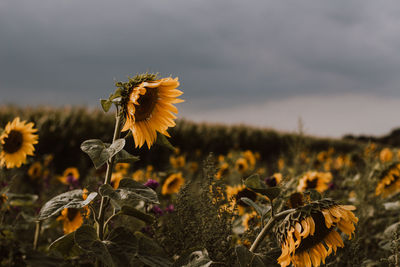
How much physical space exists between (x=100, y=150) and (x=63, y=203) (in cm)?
22

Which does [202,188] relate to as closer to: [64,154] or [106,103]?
[106,103]

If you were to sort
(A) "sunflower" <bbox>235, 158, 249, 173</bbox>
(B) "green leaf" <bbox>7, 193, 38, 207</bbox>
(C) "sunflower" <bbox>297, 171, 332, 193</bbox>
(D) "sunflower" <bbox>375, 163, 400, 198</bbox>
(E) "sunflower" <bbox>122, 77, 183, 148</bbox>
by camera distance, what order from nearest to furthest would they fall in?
1. (E) "sunflower" <bbox>122, 77, 183, 148</bbox>
2. (B) "green leaf" <bbox>7, 193, 38, 207</bbox>
3. (C) "sunflower" <bbox>297, 171, 332, 193</bbox>
4. (D) "sunflower" <bbox>375, 163, 400, 198</bbox>
5. (A) "sunflower" <bbox>235, 158, 249, 173</bbox>

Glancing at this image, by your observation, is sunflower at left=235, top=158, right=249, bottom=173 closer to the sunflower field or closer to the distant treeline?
the distant treeline

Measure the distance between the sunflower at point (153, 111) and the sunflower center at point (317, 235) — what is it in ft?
2.01

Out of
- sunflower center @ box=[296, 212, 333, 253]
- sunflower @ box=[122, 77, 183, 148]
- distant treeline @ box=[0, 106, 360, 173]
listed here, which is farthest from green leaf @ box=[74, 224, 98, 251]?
distant treeline @ box=[0, 106, 360, 173]

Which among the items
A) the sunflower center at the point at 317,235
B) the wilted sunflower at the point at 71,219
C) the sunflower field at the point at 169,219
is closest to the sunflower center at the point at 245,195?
the sunflower field at the point at 169,219

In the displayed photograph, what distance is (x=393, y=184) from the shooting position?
10.5 ft

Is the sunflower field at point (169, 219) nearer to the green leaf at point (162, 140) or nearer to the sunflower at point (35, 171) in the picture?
the green leaf at point (162, 140)

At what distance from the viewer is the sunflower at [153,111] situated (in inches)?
52.2

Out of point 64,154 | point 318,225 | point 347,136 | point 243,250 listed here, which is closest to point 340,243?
point 318,225

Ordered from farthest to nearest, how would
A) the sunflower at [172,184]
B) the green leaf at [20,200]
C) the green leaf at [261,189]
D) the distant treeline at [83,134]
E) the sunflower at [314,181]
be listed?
the distant treeline at [83,134] < the sunflower at [172,184] < the sunflower at [314,181] < the green leaf at [20,200] < the green leaf at [261,189]

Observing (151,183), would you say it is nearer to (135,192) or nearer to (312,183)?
(135,192)

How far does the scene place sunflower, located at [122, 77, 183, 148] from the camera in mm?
1326

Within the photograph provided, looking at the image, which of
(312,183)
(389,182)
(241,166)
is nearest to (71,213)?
(312,183)
